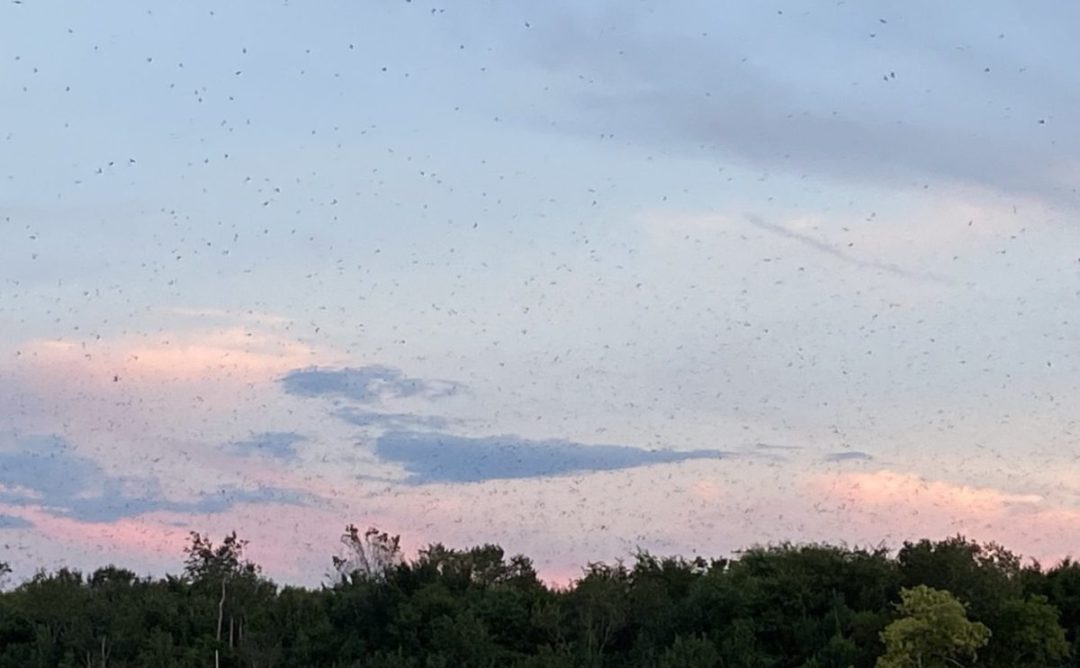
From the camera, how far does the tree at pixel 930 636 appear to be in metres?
47.3

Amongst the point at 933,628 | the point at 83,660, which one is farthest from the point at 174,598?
the point at 933,628

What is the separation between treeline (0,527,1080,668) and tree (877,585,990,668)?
1.40 m

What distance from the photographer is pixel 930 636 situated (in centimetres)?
4741

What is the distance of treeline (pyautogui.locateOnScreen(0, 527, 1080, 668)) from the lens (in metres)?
59.1

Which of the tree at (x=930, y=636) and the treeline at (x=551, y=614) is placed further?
the treeline at (x=551, y=614)

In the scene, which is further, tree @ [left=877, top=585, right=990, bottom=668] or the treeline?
the treeline

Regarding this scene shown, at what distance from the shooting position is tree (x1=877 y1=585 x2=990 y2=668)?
47.3 metres

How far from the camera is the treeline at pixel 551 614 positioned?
5909cm

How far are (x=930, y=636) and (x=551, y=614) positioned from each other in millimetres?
24291

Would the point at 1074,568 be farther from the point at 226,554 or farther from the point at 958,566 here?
A: the point at 226,554

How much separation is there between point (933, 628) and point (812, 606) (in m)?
18.4

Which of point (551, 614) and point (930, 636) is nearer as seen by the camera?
point (930, 636)

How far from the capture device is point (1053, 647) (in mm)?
54844

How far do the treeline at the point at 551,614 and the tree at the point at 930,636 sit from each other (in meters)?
1.40
